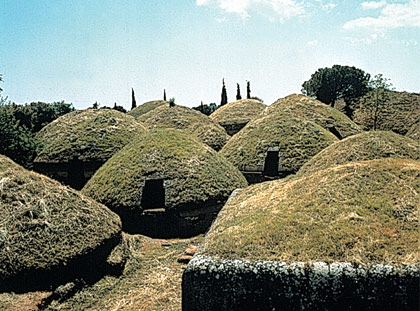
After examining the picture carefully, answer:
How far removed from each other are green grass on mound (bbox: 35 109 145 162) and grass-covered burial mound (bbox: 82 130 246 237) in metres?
8.17

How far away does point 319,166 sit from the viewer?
1590 cm

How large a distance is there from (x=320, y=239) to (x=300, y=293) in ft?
3.47

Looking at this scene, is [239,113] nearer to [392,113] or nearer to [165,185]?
[392,113]

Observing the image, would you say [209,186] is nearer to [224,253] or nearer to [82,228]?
[82,228]

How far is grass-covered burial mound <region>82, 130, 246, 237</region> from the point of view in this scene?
53.7 ft

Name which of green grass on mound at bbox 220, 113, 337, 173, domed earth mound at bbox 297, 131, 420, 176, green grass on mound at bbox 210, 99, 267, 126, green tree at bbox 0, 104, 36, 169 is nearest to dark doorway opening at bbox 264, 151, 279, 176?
green grass on mound at bbox 220, 113, 337, 173

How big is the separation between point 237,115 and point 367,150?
3968 centimetres

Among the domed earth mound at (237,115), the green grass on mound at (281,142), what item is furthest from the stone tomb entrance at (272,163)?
the domed earth mound at (237,115)

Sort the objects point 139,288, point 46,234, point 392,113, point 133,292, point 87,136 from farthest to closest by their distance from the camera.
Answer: point 392,113 < point 87,136 < point 139,288 < point 133,292 < point 46,234

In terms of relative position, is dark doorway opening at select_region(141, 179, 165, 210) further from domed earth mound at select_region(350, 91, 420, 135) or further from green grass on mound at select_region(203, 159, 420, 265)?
domed earth mound at select_region(350, 91, 420, 135)

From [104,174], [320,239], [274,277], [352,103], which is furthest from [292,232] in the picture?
[352,103]

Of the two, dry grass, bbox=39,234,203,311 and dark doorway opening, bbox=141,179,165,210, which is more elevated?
dark doorway opening, bbox=141,179,165,210

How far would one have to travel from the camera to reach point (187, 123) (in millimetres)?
44844

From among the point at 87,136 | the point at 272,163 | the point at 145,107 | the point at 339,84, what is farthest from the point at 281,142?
the point at 145,107
